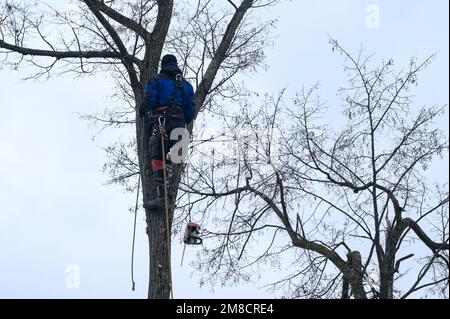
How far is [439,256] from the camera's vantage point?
12.5 metres

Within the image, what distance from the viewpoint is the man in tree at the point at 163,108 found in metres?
11.6

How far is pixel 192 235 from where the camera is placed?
37.8 feet

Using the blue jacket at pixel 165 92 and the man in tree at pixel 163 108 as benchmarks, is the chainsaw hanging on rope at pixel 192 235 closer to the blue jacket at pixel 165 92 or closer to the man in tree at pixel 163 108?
the man in tree at pixel 163 108

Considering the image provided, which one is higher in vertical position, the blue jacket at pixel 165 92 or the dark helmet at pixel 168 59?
the dark helmet at pixel 168 59

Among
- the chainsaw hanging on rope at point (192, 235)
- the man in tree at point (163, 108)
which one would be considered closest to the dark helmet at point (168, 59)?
the man in tree at point (163, 108)

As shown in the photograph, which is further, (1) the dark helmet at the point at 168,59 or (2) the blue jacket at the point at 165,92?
(1) the dark helmet at the point at 168,59

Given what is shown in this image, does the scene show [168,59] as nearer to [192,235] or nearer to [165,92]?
[165,92]

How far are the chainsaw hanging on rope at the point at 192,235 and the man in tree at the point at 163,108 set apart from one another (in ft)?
1.45

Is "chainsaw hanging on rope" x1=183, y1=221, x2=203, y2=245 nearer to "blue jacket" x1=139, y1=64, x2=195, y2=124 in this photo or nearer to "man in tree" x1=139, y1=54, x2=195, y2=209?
"man in tree" x1=139, y1=54, x2=195, y2=209

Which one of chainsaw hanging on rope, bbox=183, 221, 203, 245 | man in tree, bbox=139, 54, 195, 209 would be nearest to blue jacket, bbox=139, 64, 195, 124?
man in tree, bbox=139, 54, 195, 209

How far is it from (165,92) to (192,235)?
173 cm

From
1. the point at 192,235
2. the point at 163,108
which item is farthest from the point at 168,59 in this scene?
the point at 192,235

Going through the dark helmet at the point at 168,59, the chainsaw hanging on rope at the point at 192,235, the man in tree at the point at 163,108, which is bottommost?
the chainsaw hanging on rope at the point at 192,235
